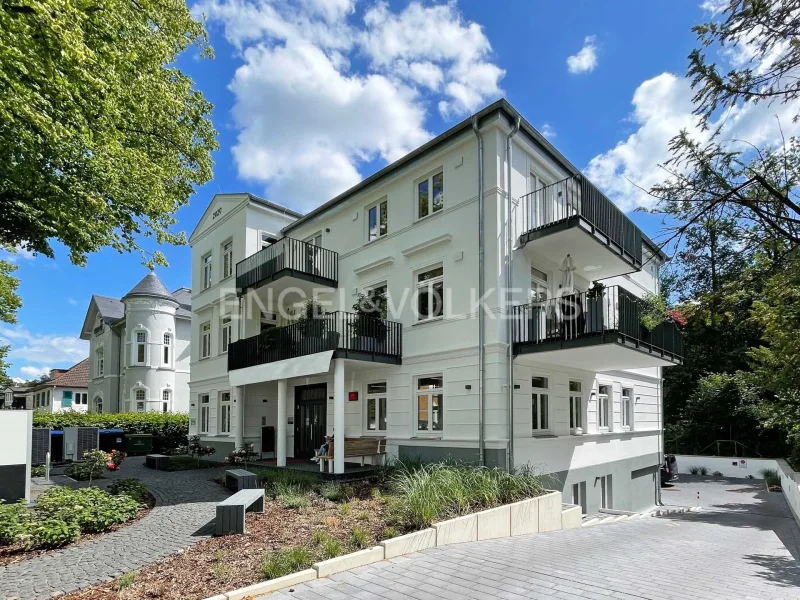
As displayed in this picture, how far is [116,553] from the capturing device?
7129 millimetres

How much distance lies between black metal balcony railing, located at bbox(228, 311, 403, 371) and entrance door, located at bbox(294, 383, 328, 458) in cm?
231

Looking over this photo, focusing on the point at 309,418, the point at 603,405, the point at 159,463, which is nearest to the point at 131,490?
the point at 309,418

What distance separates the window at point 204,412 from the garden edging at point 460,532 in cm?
1619

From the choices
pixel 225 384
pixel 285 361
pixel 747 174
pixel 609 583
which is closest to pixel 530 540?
pixel 609 583

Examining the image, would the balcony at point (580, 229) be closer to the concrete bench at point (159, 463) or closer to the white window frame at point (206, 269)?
the concrete bench at point (159, 463)

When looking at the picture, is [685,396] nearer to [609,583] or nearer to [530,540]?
[530,540]

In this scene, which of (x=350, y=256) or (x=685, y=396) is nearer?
(x=350, y=256)

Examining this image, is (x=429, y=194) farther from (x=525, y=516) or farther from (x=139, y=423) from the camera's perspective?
(x=139, y=423)

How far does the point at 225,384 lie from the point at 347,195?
951 cm

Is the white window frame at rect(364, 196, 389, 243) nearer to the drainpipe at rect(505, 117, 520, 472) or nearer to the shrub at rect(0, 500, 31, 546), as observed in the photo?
the drainpipe at rect(505, 117, 520, 472)

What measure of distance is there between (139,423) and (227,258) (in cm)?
1241

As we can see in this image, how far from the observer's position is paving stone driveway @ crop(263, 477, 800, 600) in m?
5.71

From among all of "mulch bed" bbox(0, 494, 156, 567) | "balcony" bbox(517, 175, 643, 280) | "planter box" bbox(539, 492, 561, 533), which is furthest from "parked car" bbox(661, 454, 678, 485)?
"mulch bed" bbox(0, 494, 156, 567)

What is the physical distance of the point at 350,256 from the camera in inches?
667
